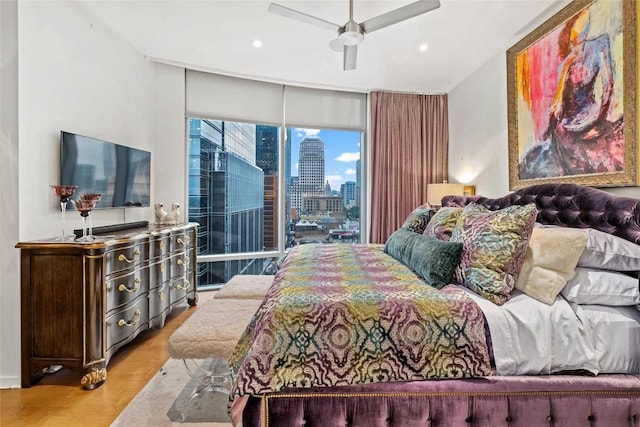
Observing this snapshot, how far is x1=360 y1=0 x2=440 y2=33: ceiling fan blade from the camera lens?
7.52ft

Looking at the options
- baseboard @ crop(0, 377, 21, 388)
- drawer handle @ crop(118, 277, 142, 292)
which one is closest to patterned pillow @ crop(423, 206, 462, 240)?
drawer handle @ crop(118, 277, 142, 292)

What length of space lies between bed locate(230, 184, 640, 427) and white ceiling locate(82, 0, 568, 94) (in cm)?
219

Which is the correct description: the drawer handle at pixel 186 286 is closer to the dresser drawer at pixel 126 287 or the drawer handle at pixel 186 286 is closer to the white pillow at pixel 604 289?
the dresser drawer at pixel 126 287

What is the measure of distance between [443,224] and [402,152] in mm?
2590

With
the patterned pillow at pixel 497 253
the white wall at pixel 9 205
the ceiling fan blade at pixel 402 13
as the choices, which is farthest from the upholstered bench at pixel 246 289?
the ceiling fan blade at pixel 402 13

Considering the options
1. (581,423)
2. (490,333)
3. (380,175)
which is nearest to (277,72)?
(380,175)

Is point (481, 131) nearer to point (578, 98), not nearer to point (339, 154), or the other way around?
point (578, 98)

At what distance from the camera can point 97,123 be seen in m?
3.12

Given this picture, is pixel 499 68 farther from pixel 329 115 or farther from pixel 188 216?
pixel 188 216

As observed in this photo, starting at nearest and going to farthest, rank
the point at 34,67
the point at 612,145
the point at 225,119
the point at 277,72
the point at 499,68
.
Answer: the point at 612,145, the point at 34,67, the point at 499,68, the point at 277,72, the point at 225,119

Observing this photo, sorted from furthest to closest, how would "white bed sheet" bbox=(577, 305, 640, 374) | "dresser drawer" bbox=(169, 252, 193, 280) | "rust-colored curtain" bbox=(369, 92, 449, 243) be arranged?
1. "rust-colored curtain" bbox=(369, 92, 449, 243)
2. "dresser drawer" bbox=(169, 252, 193, 280)
3. "white bed sheet" bbox=(577, 305, 640, 374)

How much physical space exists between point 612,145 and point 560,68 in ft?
2.63

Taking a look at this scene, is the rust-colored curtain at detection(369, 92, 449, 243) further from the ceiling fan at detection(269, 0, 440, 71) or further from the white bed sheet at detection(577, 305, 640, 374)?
the white bed sheet at detection(577, 305, 640, 374)

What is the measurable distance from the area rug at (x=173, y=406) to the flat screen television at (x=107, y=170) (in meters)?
1.64
